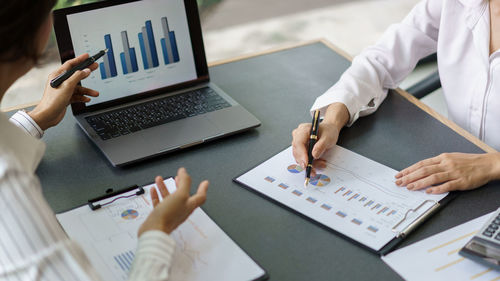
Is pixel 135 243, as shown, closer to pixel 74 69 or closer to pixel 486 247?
pixel 74 69

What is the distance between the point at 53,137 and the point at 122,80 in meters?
0.22

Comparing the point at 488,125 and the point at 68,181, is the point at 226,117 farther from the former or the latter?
the point at 488,125

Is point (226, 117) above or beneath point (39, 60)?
beneath

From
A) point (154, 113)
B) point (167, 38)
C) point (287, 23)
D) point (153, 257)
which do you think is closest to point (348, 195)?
point (153, 257)

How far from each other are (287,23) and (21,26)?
315 cm

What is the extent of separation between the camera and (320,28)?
370 centimetres

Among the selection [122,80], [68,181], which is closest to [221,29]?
[122,80]

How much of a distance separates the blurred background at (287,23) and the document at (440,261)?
2.53 metres

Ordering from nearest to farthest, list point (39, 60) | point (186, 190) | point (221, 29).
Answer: point (39, 60) → point (186, 190) → point (221, 29)

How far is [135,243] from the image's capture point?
95cm

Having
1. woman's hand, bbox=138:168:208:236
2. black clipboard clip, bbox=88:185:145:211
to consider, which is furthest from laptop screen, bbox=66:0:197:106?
woman's hand, bbox=138:168:208:236

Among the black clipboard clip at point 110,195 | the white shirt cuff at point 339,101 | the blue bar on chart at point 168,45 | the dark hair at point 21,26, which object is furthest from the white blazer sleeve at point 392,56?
the dark hair at point 21,26

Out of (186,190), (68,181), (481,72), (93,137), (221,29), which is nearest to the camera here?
(186,190)

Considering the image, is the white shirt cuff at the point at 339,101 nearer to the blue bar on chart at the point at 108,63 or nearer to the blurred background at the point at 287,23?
the blue bar on chart at the point at 108,63
